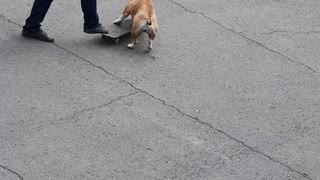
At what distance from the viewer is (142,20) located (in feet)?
26.0

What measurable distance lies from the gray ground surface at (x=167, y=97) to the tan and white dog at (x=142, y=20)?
0.20 m

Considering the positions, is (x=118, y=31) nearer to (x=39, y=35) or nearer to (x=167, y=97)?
(x=39, y=35)

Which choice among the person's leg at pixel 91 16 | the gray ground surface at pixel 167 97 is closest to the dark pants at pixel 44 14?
the person's leg at pixel 91 16

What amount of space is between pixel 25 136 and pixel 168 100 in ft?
5.24

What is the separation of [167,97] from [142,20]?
114 centimetres

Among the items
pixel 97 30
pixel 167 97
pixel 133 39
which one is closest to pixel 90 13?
pixel 97 30

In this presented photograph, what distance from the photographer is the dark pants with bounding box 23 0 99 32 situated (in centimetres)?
786

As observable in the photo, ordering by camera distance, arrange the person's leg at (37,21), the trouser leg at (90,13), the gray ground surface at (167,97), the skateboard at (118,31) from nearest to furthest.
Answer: the gray ground surface at (167,97) < the person's leg at (37,21) < the trouser leg at (90,13) < the skateboard at (118,31)

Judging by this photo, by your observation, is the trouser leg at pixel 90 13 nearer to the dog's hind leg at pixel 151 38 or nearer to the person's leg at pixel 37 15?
the person's leg at pixel 37 15

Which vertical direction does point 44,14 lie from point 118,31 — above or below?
above

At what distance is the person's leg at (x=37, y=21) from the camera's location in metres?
7.85

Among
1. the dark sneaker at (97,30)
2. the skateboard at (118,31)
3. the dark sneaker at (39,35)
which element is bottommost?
the dark sneaker at (39,35)

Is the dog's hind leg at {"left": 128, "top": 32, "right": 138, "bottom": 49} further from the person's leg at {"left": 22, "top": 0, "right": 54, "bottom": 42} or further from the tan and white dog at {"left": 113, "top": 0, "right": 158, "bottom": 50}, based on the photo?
the person's leg at {"left": 22, "top": 0, "right": 54, "bottom": 42}

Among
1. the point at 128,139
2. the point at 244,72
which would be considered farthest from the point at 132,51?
the point at 128,139
